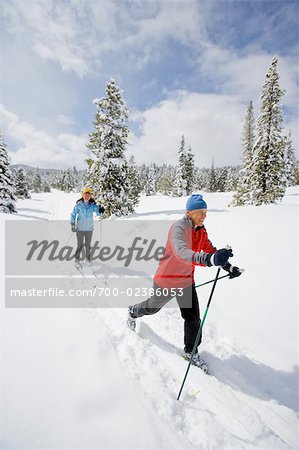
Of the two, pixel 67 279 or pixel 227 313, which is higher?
pixel 67 279

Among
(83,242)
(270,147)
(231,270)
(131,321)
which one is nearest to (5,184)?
(83,242)

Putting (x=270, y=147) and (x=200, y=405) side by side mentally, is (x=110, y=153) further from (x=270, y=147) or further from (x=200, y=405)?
(x=200, y=405)

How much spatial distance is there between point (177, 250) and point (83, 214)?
5.00 metres

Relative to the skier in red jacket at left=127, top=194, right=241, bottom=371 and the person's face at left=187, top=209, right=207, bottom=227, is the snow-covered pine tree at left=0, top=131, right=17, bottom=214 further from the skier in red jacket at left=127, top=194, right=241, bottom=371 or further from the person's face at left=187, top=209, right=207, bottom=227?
the person's face at left=187, top=209, right=207, bottom=227

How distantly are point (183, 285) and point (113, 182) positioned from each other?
1609 cm

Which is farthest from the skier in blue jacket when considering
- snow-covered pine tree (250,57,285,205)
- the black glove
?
snow-covered pine tree (250,57,285,205)

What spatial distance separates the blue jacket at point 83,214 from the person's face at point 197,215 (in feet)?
15.7

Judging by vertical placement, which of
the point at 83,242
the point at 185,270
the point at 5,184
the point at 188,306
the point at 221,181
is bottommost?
the point at 188,306

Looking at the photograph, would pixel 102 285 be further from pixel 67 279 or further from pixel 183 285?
pixel 183 285

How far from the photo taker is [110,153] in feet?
61.7

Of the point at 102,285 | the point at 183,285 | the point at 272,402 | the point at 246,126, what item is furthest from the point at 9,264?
the point at 246,126

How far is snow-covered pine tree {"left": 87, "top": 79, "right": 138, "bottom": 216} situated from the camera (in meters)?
18.7

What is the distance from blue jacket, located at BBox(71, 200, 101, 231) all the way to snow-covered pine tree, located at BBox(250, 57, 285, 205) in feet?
54.1

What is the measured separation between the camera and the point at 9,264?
6934 millimetres
